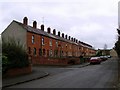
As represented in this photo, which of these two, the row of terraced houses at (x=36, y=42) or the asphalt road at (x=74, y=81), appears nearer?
the asphalt road at (x=74, y=81)

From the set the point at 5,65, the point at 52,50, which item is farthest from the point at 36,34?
the point at 5,65

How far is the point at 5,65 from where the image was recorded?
67.4ft

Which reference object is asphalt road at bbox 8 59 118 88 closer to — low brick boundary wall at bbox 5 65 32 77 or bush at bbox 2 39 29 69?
low brick boundary wall at bbox 5 65 32 77

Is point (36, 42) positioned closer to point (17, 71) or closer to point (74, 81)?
point (17, 71)

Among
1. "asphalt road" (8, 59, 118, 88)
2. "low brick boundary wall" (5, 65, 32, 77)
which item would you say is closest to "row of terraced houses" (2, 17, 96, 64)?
"low brick boundary wall" (5, 65, 32, 77)

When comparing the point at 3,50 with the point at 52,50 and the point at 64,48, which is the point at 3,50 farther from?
the point at 64,48

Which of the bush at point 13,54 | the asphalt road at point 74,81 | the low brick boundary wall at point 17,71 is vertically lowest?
the asphalt road at point 74,81

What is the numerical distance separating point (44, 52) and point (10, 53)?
3662cm

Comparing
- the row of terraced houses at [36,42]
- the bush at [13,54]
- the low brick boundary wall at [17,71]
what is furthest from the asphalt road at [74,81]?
the row of terraced houses at [36,42]

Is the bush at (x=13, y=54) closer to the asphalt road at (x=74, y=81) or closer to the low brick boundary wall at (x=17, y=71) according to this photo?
the low brick boundary wall at (x=17, y=71)

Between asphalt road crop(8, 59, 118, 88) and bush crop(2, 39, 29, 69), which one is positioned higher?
bush crop(2, 39, 29, 69)

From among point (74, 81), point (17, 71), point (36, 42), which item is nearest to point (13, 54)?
point (17, 71)

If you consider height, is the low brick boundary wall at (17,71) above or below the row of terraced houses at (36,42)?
below

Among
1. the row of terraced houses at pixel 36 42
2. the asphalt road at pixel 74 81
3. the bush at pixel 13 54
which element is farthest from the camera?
the row of terraced houses at pixel 36 42
